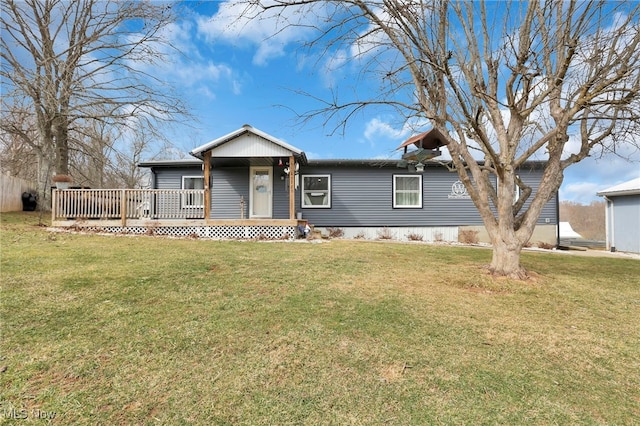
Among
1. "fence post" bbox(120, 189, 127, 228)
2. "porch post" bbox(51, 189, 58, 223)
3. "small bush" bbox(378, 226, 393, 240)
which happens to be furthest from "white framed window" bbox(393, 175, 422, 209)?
"porch post" bbox(51, 189, 58, 223)

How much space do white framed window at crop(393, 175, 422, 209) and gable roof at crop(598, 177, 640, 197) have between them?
7.23 meters

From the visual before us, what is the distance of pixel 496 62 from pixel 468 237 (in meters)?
9.52

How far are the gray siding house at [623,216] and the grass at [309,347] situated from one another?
8847mm

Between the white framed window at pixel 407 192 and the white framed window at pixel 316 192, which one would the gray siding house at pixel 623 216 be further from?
the white framed window at pixel 316 192

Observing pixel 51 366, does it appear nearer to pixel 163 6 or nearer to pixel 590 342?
pixel 590 342

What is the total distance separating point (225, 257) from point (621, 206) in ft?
49.5

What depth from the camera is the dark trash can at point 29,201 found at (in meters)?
13.9

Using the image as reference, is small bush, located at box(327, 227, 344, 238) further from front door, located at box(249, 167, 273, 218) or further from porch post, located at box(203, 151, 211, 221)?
porch post, located at box(203, 151, 211, 221)

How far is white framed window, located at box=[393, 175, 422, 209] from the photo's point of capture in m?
13.7

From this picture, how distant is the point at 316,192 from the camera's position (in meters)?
13.6

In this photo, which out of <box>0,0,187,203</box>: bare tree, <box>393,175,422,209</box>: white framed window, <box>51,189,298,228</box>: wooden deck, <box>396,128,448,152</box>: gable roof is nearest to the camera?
<box>396,128,448,152</box>: gable roof

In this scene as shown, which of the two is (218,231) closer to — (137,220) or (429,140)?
(137,220)

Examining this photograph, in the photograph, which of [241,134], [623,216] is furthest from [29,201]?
[623,216]

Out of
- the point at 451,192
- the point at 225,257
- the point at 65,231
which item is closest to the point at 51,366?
the point at 225,257
